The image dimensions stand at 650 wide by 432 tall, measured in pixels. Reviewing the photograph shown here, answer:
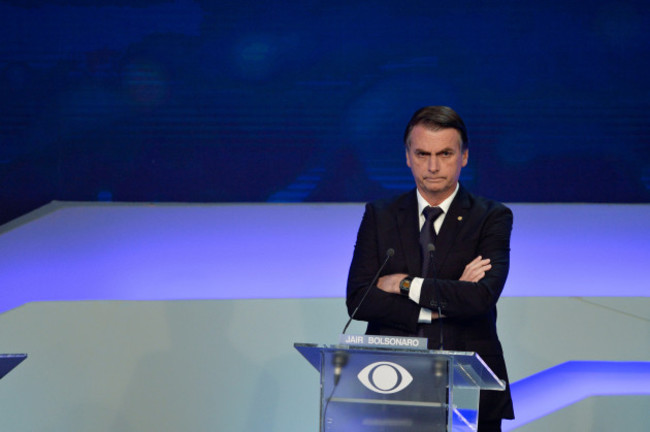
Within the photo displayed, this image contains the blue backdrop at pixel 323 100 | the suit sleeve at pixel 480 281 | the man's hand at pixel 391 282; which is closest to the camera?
the suit sleeve at pixel 480 281

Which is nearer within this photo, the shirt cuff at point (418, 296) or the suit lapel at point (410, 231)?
the shirt cuff at point (418, 296)

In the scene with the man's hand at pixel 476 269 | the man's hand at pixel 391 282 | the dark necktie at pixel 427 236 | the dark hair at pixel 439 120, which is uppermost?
the dark hair at pixel 439 120

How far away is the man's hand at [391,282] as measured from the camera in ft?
8.74

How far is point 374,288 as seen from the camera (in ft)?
8.86

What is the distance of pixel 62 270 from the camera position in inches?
167

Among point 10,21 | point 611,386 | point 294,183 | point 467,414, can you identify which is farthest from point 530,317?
point 10,21

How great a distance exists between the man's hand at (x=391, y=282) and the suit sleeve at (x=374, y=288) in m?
0.03

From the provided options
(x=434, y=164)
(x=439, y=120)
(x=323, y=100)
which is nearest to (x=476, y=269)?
(x=434, y=164)

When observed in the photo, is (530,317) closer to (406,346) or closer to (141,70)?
(406,346)

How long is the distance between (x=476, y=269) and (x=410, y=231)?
27cm

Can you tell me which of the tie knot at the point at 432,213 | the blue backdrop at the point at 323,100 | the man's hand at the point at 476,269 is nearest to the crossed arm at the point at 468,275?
the man's hand at the point at 476,269

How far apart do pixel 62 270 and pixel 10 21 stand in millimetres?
1525

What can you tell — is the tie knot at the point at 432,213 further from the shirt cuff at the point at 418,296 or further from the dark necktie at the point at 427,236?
the shirt cuff at the point at 418,296

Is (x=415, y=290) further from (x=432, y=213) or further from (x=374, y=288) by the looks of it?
(x=432, y=213)
